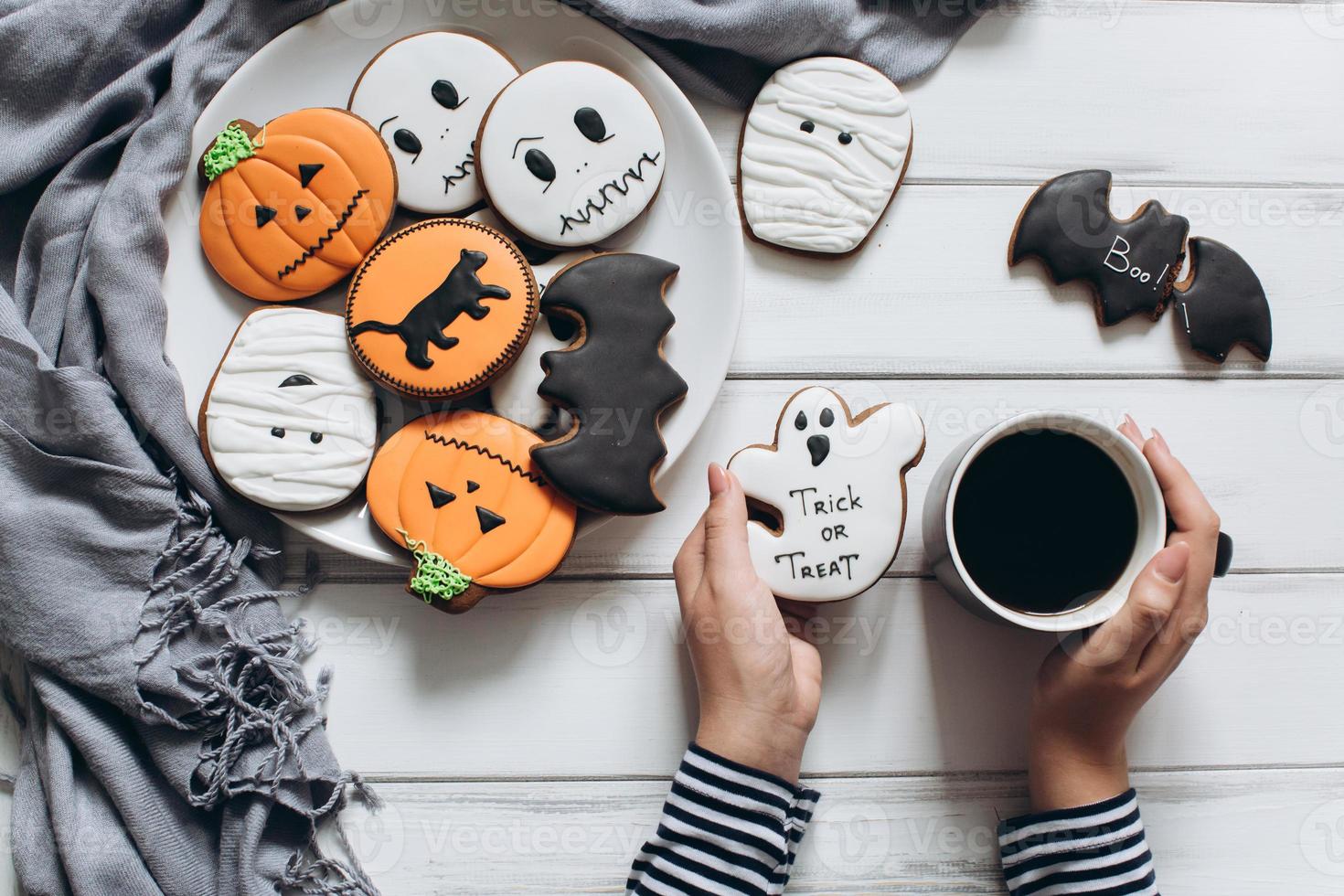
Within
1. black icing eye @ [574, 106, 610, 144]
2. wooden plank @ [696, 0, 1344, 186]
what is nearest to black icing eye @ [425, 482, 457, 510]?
black icing eye @ [574, 106, 610, 144]

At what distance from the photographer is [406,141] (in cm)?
82

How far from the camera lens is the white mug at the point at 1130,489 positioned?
28.2 inches

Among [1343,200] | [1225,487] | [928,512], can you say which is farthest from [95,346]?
[1343,200]

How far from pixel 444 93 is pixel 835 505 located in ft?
1.65

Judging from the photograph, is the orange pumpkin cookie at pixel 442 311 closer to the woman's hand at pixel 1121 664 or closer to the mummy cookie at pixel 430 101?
the mummy cookie at pixel 430 101

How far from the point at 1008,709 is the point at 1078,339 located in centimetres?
37

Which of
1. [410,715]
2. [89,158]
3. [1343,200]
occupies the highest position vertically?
[1343,200]

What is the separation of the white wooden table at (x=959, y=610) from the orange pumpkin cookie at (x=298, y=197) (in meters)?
0.27

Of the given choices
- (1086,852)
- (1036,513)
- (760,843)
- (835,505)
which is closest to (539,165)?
(835,505)

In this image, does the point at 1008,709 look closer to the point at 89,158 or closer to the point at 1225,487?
the point at 1225,487

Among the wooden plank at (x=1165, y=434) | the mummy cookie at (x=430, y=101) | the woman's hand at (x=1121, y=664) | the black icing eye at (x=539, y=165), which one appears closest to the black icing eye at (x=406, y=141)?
the mummy cookie at (x=430, y=101)

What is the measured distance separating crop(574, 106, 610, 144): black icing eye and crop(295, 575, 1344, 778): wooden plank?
42cm

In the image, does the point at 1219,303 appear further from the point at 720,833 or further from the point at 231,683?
the point at 231,683

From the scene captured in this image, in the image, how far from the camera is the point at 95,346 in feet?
2.76
